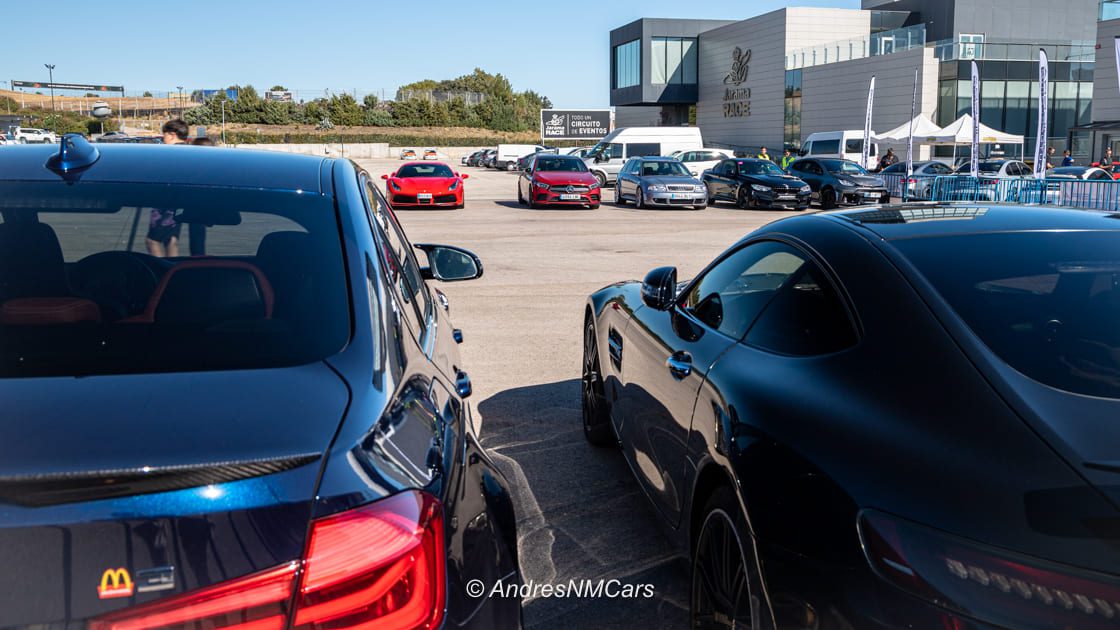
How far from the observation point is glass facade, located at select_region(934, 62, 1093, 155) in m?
45.6

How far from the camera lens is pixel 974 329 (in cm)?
233

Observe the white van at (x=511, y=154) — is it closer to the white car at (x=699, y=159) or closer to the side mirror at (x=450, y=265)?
the white car at (x=699, y=159)

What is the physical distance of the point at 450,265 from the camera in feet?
13.4

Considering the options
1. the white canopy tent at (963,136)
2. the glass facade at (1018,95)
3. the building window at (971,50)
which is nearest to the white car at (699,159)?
the white canopy tent at (963,136)

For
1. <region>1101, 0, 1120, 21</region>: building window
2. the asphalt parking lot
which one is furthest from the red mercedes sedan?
<region>1101, 0, 1120, 21</region>: building window

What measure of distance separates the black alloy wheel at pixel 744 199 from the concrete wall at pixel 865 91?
2301 cm

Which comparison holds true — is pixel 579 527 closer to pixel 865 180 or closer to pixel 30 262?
pixel 30 262

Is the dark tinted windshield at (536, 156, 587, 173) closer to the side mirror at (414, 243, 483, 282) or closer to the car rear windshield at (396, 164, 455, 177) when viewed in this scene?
the car rear windshield at (396, 164, 455, 177)

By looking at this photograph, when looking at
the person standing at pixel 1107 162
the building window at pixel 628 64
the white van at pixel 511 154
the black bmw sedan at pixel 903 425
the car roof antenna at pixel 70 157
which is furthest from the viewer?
the building window at pixel 628 64

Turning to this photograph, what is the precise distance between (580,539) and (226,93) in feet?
333

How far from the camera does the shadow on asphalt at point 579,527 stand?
131 inches

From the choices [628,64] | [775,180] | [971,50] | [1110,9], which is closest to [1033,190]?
[775,180]

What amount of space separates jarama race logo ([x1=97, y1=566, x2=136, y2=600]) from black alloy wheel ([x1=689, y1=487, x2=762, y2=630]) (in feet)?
4.85

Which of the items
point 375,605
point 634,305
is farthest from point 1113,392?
point 634,305
